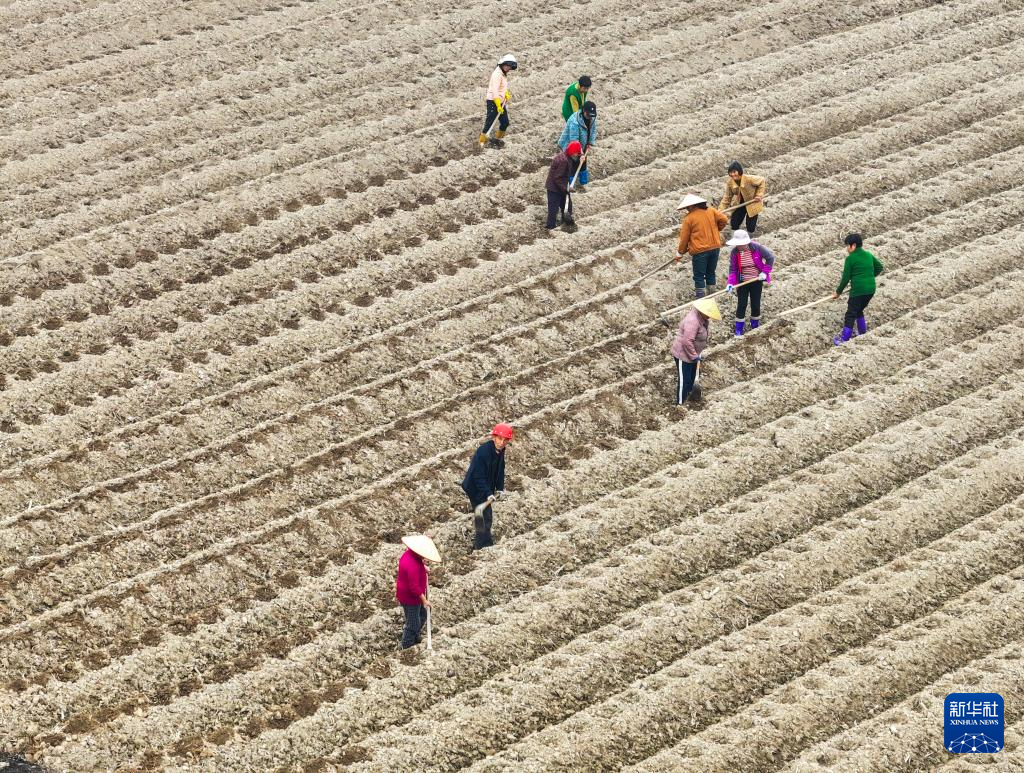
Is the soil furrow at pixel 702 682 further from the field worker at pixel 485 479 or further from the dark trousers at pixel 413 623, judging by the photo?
the field worker at pixel 485 479

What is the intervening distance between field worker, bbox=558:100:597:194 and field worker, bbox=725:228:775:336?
3373 millimetres

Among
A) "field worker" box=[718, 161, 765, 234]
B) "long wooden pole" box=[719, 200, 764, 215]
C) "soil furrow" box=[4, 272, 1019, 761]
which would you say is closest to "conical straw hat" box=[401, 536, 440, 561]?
"soil furrow" box=[4, 272, 1019, 761]

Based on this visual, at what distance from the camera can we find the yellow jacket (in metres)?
18.3

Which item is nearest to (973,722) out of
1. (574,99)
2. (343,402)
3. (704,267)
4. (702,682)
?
(702,682)

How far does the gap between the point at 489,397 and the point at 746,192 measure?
5.05 metres

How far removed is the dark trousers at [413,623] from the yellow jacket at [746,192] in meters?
8.18

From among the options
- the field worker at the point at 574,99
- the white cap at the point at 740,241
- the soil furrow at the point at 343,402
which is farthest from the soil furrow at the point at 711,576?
the field worker at the point at 574,99

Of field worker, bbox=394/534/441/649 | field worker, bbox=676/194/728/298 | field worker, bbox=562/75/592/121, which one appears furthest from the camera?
field worker, bbox=562/75/592/121

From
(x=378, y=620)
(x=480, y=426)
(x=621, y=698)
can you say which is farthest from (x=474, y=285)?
Answer: (x=621, y=698)

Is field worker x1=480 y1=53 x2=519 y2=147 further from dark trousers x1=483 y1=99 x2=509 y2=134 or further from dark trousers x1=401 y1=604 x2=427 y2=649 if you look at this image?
dark trousers x1=401 y1=604 x2=427 y2=649

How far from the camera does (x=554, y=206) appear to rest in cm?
1905

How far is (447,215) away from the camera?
769 inches

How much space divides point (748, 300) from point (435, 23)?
31.2 ft

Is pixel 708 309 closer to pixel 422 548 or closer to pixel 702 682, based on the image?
pixel 702 682
